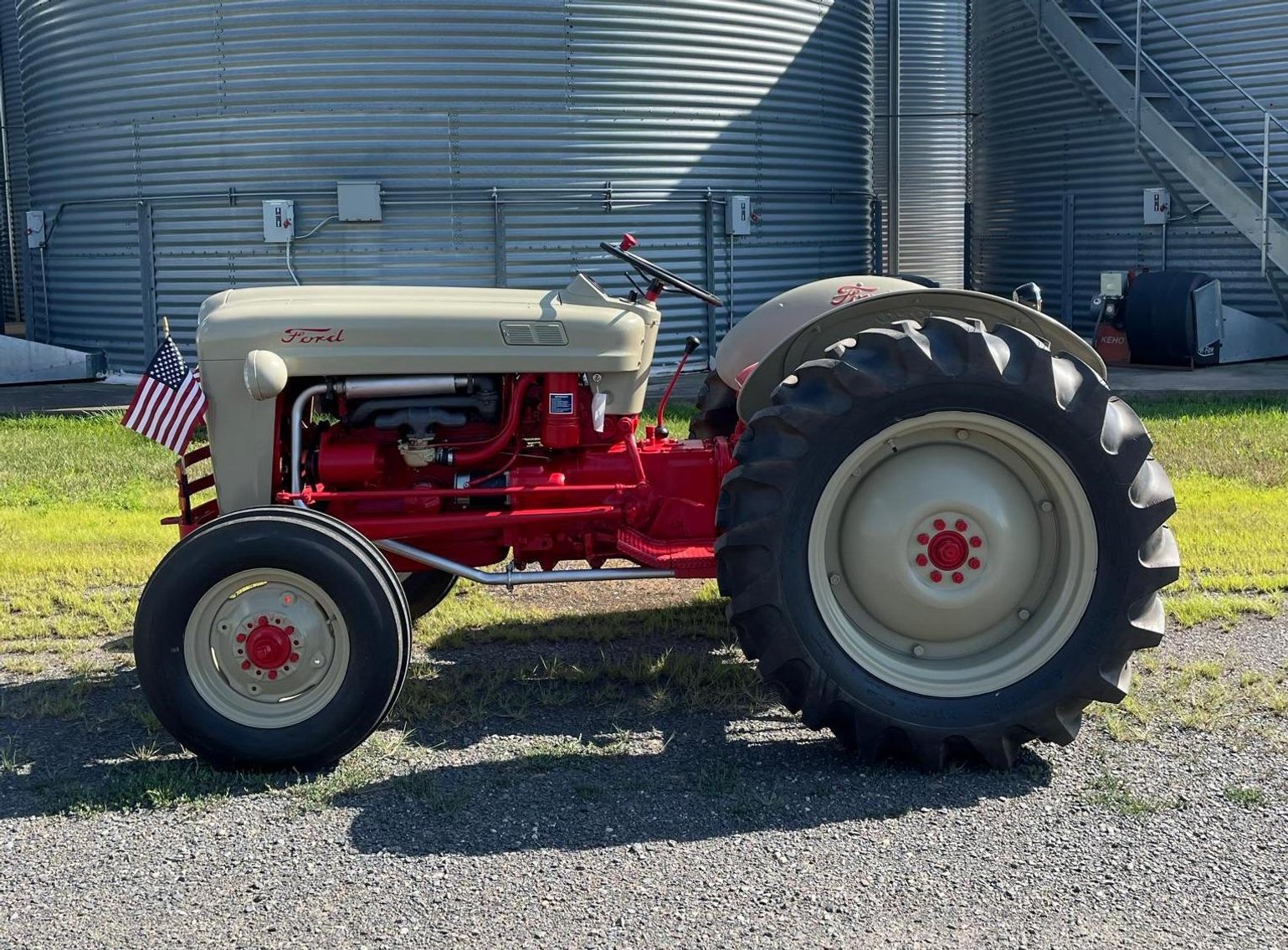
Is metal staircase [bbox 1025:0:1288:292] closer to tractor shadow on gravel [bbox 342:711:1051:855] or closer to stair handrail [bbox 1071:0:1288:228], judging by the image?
stair handrail [bbox 1071:0:1288:228]

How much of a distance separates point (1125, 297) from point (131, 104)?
10.5 meters

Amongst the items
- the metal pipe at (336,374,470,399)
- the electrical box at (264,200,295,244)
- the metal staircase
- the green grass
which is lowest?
the green grass

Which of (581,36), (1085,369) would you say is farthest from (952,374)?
(581,36)

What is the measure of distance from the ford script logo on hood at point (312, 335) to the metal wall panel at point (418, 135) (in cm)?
929

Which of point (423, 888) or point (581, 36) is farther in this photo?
point (581, 36)

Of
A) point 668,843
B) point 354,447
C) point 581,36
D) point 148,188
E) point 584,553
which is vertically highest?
point 581,36

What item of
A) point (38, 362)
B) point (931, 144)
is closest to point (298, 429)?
point (38, 362)

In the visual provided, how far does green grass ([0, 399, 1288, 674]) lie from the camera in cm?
574

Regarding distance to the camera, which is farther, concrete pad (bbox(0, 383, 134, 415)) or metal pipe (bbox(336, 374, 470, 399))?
concrete pad (bbox(0, 383, 134, 415))

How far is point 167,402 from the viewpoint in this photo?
204 inches

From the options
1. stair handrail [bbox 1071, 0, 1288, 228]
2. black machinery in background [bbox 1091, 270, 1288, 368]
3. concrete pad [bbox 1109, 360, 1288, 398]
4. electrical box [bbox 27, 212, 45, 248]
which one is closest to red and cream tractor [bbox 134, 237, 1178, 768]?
concrete pad [bbox 1109, 360, 1288, 398]

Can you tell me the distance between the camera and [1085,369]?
4098 millimetres

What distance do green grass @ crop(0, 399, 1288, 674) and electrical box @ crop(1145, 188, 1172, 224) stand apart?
17.9 ft

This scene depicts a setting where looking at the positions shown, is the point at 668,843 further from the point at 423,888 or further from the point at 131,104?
the point at 131,104
